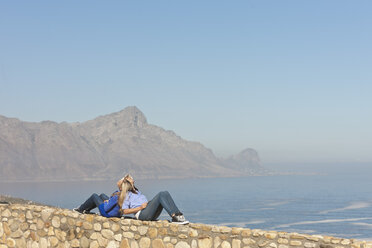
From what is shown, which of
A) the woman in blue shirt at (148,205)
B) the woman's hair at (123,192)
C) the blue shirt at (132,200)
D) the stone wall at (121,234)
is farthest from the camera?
the blue shirt at (132,200)

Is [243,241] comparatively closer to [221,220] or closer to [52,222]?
[52,222]

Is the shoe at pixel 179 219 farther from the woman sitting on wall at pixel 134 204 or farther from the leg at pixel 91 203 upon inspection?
the leg at pixel 91 203

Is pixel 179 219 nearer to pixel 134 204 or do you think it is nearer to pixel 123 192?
pixel 134 204

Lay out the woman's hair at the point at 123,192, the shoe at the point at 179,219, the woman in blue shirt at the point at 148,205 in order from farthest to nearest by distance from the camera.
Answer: the woman's hair at the point at 123,192 → the woman in blue shirt at the point at 148,205 → the shoe at the point at 179,219

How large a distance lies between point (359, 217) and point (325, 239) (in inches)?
7605

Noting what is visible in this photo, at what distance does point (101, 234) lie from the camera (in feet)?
30.9

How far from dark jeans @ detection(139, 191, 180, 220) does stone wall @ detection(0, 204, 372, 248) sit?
0.22 meters

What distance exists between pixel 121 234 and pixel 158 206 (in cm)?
89

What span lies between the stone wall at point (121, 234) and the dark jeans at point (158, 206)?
22 centimetres

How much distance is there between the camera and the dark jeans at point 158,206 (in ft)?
29.6

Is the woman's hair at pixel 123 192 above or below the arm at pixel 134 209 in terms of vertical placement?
above

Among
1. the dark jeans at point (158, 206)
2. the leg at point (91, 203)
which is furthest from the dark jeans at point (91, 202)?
the dark jeans at point (158, 206)

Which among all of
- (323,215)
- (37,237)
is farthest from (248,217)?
(37,237)

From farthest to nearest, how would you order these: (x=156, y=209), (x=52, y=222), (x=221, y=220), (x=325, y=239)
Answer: (x=221, y=220)
(x=52, y=222)
(x=156, y=209)
(x=325, y=239)
